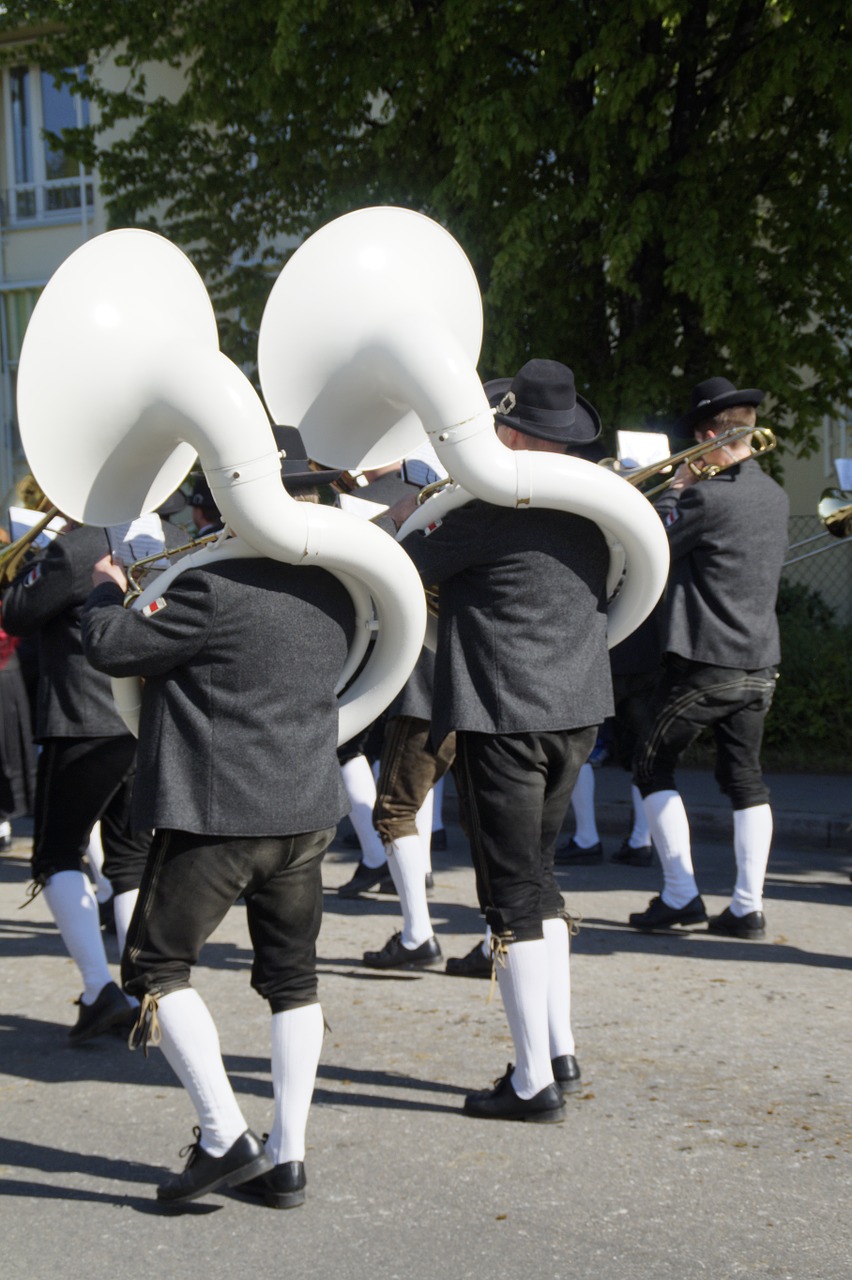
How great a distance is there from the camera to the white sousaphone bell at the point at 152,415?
3.26 meters

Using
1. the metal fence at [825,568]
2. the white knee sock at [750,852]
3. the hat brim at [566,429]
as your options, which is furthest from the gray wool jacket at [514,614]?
the metal fence at [825,568]

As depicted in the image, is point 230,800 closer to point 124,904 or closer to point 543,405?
point 543,405

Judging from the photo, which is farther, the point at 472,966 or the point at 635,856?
the point at 635,856

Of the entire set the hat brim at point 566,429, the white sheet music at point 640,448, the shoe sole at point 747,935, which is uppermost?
the hat brim at point 566,429

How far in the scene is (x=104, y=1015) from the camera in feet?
15.9

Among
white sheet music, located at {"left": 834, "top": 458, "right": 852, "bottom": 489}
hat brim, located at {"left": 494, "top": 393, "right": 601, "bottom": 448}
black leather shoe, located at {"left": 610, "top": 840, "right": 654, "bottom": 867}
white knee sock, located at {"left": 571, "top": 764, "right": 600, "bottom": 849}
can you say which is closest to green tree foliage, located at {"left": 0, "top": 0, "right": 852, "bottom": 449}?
white sheet music, located at {"left": 834, "top": 458, "right": 852, "bottom": 489}

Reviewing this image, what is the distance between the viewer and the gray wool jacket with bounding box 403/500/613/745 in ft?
12.8

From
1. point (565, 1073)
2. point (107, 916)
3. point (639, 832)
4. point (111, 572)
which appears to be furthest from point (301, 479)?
point (639, 832)

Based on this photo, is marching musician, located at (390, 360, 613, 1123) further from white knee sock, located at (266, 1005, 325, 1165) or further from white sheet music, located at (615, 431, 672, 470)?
white sheet music, located at (615, 431, 672, 470)

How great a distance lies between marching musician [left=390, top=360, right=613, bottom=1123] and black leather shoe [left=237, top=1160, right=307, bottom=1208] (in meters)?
0.68

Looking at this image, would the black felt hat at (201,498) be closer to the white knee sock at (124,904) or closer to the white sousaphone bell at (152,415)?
the white knee sock at (124,904)

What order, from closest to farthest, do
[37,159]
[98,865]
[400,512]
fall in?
[400,512], [98,865], [37,159]

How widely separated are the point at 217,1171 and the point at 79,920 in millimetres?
1491

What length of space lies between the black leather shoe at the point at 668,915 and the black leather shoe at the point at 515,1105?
2.06 m
